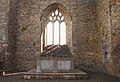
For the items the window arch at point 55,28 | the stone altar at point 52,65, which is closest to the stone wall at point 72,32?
the window arch at point 55,28

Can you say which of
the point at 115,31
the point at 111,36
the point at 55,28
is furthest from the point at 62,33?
the point at 115,31

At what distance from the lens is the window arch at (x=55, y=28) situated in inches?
559

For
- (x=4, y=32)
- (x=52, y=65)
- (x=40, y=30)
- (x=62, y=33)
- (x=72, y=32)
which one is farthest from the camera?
(x=62, y=33)

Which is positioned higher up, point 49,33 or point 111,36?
point 49,33

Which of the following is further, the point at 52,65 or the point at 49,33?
the point at 49,33

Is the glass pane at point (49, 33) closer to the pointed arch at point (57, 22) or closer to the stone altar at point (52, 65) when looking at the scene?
the pointed arch at point (57, 22)

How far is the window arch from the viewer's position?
559 inches

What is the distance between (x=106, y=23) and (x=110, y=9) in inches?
36.6

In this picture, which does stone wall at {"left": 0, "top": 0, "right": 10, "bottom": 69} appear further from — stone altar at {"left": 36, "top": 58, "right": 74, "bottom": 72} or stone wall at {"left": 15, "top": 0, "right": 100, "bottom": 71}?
stone altar at {"left": 36, "top": 58, "right": 74, "bottom": 72}

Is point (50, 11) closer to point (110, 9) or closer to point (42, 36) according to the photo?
point (42, 36)

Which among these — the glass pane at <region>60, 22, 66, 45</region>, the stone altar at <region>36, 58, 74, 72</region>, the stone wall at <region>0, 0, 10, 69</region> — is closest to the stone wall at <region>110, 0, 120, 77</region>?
the stone altar at <region>36, 58, 74, 72</region>

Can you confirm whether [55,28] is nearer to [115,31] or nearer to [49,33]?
[49,33]

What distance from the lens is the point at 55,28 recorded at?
1434 cm

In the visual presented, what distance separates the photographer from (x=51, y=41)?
14.3 metres
